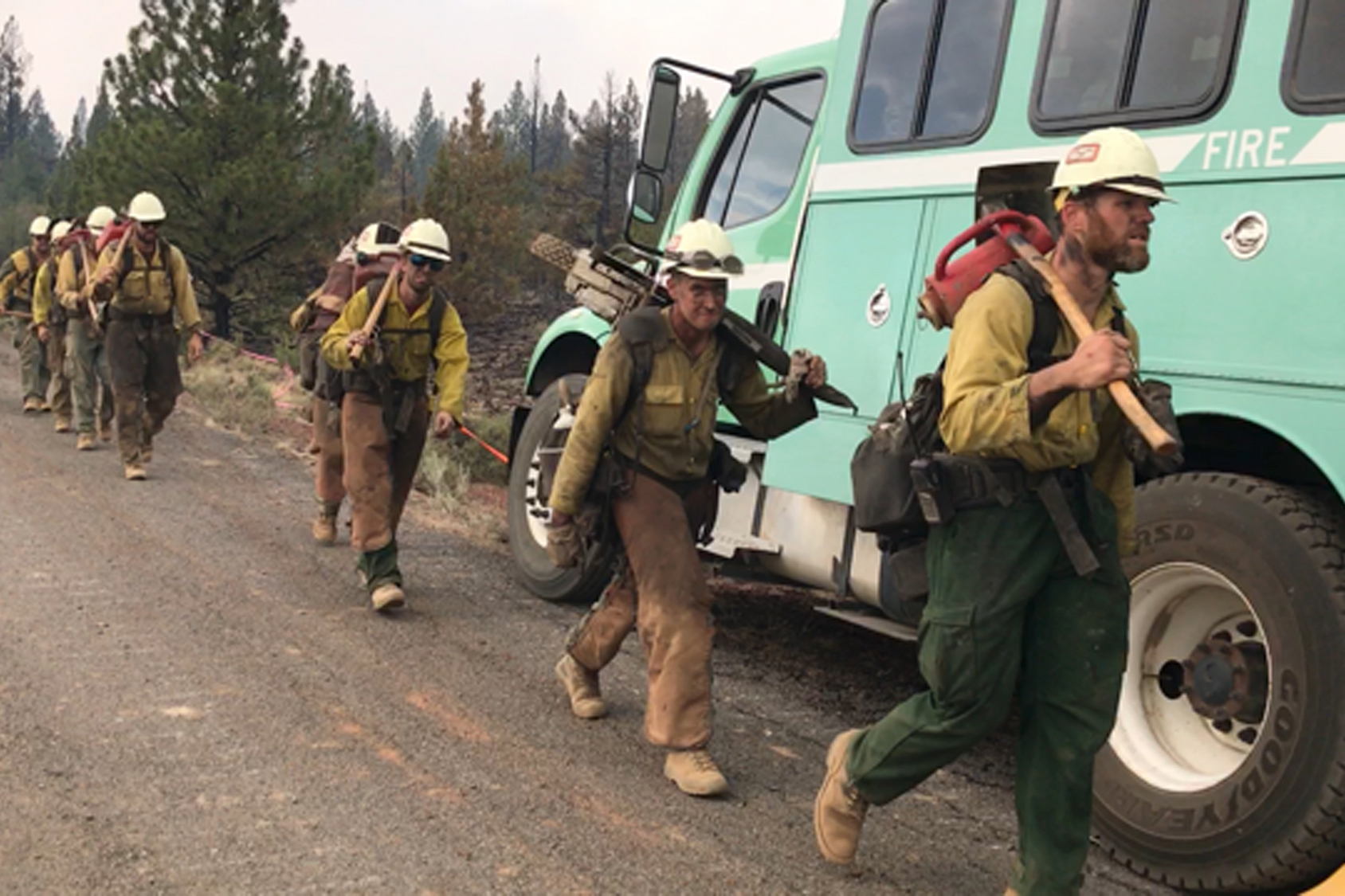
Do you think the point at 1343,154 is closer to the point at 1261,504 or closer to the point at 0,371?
the point at 1261,504

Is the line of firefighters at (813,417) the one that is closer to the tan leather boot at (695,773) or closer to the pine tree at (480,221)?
the tan leather boot at (695,773)

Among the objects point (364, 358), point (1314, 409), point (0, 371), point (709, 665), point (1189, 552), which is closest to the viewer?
point (1314, 409)

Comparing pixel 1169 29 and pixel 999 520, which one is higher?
pixel 1169 29

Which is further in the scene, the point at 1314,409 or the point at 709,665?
the point at 709,665

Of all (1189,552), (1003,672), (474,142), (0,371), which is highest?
(474,142)

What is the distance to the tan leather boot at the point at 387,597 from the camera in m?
6.28

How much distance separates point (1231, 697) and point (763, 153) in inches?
147

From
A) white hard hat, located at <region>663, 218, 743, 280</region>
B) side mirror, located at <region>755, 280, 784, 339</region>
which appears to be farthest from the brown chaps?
white hard hat, located at <region>663, 218, 743, 280</region>

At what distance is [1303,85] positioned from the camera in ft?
12.5

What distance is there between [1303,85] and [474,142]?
30.6 meters

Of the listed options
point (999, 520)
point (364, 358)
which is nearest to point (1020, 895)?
point (999, 520)

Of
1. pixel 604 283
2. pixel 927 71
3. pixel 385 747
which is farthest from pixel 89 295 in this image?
pixel 927 71

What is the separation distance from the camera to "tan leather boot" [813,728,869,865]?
3.65 metres

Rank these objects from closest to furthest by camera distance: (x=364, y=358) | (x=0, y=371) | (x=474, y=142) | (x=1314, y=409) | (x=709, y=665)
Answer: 1. (x=1314, y=409)
2. (x=709, y=665)
3. (x=364, y=358)
4. (x=0, y=371)
5. (x=474, y=142)
